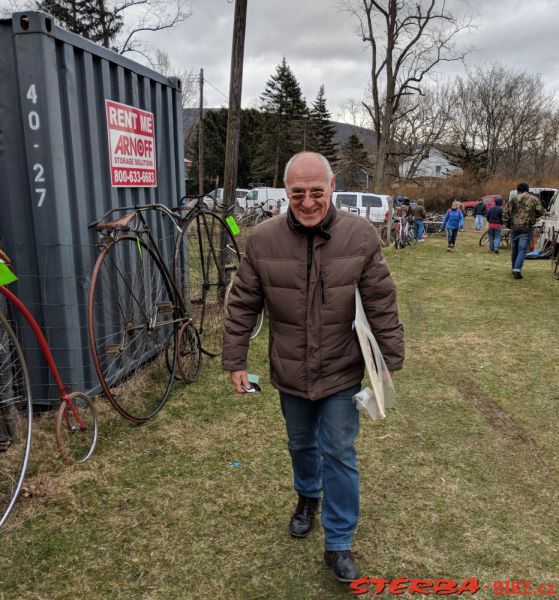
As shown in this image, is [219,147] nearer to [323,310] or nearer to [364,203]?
[364,203]

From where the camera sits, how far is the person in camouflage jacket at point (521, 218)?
8.98 meters

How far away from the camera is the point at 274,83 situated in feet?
130

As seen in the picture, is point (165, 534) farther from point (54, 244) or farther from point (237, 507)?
point (54, 244)

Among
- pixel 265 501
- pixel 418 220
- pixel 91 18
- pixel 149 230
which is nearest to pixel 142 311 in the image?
pixel 149 230

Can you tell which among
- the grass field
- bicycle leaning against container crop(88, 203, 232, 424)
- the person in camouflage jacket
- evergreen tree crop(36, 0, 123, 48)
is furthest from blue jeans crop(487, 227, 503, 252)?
evergreen tree crop(36, 0, 123, 48)

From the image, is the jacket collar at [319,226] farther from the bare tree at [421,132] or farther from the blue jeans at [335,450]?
the bare tree at [421,132]

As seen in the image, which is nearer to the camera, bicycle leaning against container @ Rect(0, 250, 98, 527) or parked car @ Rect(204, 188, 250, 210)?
bicycle leaning against container @ Rect(0, 250, 98, 527)

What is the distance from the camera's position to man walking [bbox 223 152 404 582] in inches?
81.0

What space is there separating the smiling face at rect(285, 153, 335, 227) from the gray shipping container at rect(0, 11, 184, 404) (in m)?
1.84

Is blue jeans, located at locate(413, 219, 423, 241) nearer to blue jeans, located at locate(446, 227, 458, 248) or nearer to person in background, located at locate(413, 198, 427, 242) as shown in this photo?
person in background, located at locate(413, 198, 427, 242)

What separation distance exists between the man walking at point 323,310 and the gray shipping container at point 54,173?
160 cm

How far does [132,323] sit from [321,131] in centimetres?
4156

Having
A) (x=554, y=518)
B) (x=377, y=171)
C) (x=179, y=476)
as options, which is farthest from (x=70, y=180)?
(x=377, y=171)

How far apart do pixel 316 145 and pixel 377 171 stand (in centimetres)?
1924
